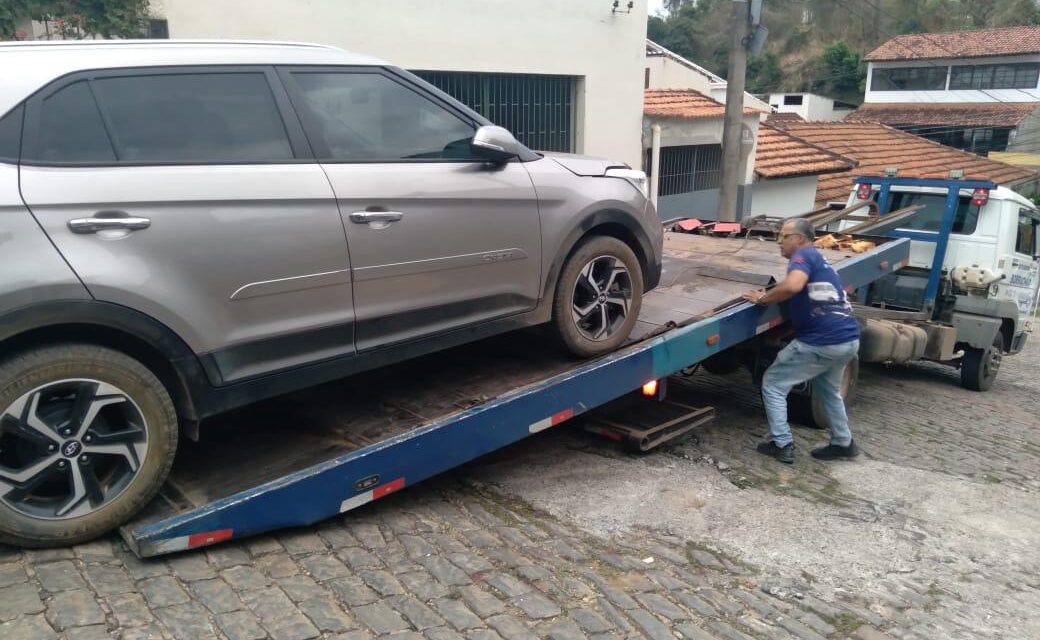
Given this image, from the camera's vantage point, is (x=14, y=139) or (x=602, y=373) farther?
(x=602, y=373)

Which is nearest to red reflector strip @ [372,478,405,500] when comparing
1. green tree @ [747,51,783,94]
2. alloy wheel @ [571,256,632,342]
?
alloy wheel @ [571,256,632,342]

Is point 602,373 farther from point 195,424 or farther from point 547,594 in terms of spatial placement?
point 195,424

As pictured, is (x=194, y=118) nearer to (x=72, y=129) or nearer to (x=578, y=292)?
(x=72, y=129)

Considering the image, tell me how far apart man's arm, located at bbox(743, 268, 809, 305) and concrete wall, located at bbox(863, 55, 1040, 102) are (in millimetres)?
39832

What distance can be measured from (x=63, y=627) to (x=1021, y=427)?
8.05 metres

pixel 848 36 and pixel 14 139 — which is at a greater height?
pixel 848 36

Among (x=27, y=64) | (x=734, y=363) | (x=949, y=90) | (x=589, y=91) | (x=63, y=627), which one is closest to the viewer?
(x=63, y=627)

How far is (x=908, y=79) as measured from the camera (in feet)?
135

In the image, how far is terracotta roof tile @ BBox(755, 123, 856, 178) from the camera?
17358 mm

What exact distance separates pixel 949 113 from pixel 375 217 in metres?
41.6

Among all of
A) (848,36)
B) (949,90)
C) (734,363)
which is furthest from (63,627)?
(848,36)

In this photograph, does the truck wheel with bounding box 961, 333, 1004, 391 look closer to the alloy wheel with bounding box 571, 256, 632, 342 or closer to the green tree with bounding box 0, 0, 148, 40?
the alloy wheel with bounding box 571, 256, 632, 342

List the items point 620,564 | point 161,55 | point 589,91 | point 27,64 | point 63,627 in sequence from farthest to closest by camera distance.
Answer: point 589,91 < point 620,564 < point 161,55 < point 27,64 < point 63,627

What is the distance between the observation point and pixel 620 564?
147 inches
